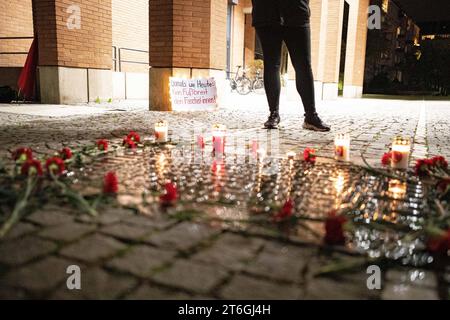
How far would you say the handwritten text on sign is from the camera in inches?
291

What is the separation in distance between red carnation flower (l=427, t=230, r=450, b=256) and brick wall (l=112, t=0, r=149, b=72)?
1254 centimetres

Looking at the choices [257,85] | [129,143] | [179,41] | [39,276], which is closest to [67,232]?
[39,276]

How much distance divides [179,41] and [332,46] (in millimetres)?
10395

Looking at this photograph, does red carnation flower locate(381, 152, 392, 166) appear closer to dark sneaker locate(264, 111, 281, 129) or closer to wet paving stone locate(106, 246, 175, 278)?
wet paving stone locate(106, 246, 175, 278)

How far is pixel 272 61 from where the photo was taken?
479 cm

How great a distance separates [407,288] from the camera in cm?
121

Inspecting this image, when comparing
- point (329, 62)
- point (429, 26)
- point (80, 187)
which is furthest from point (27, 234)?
point (429, 26)

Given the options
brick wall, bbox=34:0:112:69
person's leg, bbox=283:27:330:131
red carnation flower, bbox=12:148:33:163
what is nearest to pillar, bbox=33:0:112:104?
brick wall, bbox=34:0:112:69

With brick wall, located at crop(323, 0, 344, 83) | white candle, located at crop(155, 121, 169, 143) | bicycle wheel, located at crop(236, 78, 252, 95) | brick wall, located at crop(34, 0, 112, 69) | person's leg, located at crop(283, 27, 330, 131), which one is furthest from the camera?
bicycle wheel, located at crop(236, 78, 252, 95)

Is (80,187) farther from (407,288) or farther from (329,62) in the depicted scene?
(329,62)

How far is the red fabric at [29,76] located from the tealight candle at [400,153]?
27.6 ft

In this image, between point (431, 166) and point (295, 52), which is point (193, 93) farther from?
point (431, 166)

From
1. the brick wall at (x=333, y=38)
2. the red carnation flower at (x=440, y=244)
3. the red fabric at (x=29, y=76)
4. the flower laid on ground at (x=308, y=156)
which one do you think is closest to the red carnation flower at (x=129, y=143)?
the flower laid on ground at (x=308, y=156)
